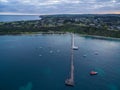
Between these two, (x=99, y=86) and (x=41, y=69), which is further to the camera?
(x=41, y=69)

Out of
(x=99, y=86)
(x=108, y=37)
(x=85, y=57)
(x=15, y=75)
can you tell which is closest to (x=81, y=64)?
(x=85, y=57)

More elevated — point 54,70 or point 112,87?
point 54,70

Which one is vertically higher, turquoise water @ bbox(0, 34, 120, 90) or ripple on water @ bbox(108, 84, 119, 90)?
turquoise water @ bbox(0, 34, 120, 90)

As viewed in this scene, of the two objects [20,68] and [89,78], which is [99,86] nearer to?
[89,78]

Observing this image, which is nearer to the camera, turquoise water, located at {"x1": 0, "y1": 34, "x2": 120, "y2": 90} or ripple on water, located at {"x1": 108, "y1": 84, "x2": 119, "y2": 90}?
ripple on water, located at {"x1": 108, "y1": 84, "x2": 119, "y2": 90}

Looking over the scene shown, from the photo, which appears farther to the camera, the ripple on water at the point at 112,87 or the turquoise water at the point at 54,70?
the turquoise water at the point at 54,70

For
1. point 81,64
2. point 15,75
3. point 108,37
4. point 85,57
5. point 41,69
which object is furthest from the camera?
point 108,37

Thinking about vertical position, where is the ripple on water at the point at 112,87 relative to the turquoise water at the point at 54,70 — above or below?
below

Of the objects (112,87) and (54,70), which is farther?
(54,70)

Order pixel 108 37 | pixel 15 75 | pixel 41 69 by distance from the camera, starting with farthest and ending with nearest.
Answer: pixel 108 37
pixel 41 69
pixel 15 75
